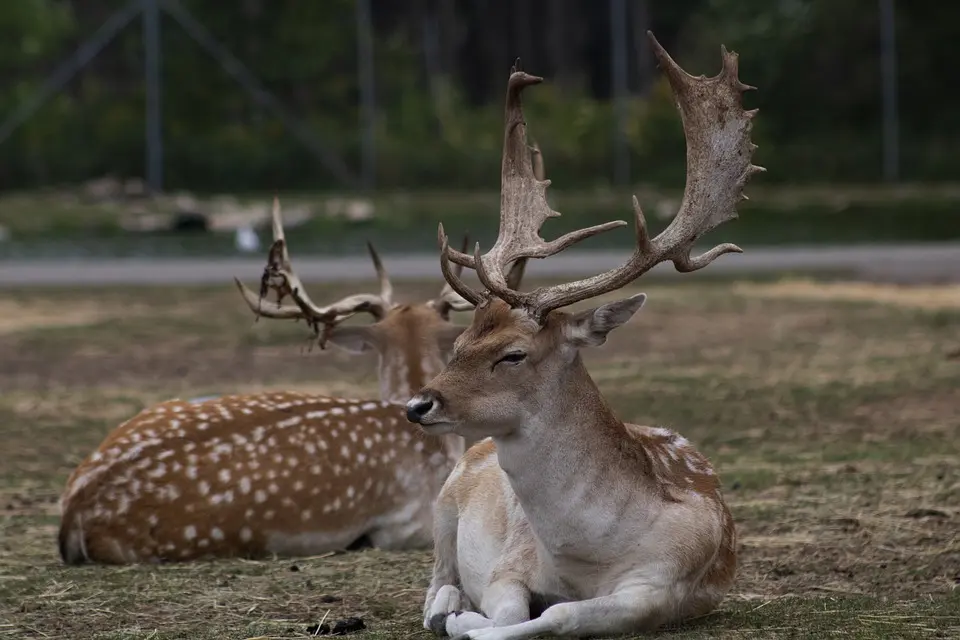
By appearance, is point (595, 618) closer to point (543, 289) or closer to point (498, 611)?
point (498, 611)

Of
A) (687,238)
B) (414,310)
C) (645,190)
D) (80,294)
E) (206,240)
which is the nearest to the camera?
(687,238)

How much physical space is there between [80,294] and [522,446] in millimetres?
13016

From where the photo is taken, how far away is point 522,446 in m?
5.62

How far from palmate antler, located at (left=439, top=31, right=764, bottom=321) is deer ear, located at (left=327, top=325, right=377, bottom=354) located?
89.2 inches

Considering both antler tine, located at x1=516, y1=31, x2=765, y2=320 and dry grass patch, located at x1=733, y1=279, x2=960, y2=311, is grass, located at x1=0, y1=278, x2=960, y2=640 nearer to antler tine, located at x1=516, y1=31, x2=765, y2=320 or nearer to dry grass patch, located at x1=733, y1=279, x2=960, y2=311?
dry grass patch, located at x1=733, y1=279, x2=960, y2=311

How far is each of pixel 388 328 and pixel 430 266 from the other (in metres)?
11.0

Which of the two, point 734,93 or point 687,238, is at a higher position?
point 734,93

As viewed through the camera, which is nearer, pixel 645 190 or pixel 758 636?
pixel 758 636

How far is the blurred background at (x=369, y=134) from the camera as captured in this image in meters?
21.4

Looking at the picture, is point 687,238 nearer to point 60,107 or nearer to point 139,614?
point 139,614

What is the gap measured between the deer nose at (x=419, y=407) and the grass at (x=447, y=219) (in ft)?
48.4

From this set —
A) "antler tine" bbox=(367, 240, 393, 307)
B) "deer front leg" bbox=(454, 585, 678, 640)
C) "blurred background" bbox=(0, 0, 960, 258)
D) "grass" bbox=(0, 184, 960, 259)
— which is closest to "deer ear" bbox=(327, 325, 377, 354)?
"antler tine" bbox=(367, 240, 393, 307)

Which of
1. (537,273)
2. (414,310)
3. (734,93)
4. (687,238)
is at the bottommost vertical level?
(537,273)

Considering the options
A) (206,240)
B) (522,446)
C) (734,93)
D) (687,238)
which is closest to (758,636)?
(522,446)
